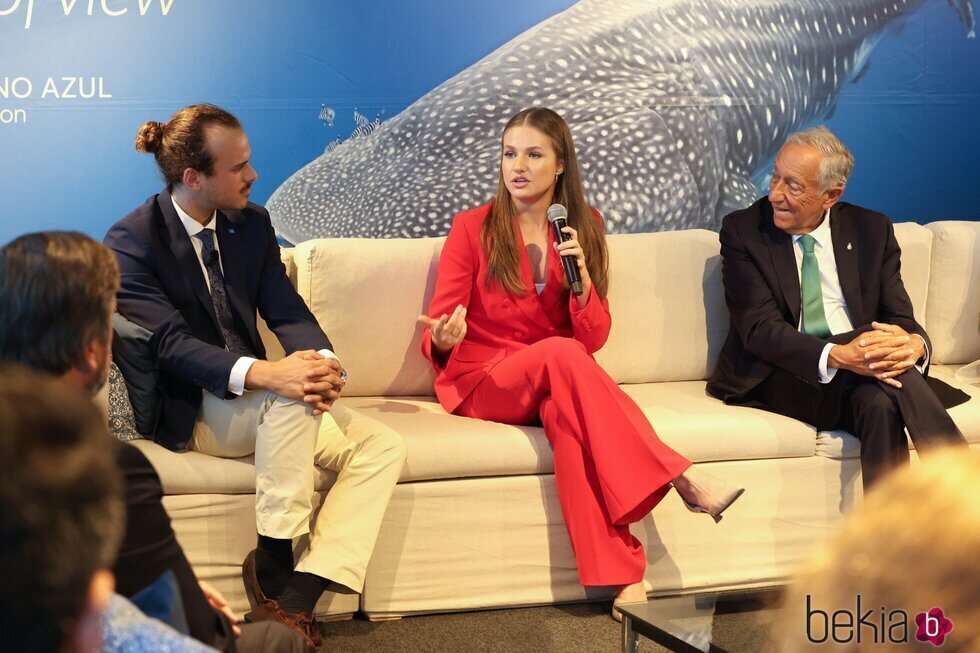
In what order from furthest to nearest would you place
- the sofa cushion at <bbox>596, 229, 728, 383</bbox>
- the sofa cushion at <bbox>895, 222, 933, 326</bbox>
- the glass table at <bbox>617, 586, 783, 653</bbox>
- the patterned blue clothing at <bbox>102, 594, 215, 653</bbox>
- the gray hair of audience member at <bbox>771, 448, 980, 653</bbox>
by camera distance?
the sofa cushion at <bbox>895, 222, 933, 326</bbox>, the sofa cushion at <bbox>596, 229, 728, 383</bbox>, the glass table at <bbox>617, 586, 783, 653</bbox>, the patterned blue clothing at <bbox>102, 594, 215, 653</bbox>, the gray hair of audience member at <bbox>771, 448, 980, 653</bbox>

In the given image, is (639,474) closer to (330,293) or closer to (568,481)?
(568,481)

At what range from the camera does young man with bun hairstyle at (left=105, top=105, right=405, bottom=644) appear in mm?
2684

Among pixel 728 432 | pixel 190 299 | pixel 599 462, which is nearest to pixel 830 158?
pixel 728 432

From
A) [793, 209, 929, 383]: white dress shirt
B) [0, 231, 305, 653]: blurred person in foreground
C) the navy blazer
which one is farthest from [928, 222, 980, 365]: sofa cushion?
[0, 231, 305, 653]: blurred person in foreground

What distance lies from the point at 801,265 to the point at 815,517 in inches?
31.4

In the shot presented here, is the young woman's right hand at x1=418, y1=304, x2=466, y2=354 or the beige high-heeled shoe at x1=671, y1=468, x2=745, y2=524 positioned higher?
the young woman's right hand at x1=418, y1=304, x2=466, y2=354

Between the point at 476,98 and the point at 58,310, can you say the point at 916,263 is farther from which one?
the point at 58,310

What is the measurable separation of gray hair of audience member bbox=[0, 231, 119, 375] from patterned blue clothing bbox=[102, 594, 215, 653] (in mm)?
423

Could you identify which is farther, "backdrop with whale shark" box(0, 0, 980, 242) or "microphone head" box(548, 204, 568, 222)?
"backdrop with whale shark" box(0, 0, 980, 242)

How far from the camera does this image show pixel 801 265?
346 cm

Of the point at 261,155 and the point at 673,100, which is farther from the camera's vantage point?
the point at 673,100

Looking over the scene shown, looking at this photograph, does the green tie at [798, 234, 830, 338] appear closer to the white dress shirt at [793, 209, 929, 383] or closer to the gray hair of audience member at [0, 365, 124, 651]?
the white dress shirt at [793, 209, 929, 383]

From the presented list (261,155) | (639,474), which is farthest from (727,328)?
(261,155)

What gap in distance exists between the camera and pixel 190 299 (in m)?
2.89
